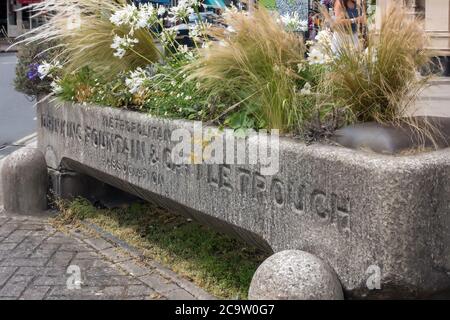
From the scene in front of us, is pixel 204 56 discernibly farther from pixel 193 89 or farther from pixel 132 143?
pixel 132 143

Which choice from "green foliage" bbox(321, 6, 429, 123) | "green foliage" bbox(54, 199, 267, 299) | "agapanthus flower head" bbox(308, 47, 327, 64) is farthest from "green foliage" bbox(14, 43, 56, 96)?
"green foliage" bbox(321, 6, 429, 123)

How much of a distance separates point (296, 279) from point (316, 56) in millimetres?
1268

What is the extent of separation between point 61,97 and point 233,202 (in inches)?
99.9

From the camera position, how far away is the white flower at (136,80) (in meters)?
4.87

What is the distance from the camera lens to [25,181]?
608 centimetres

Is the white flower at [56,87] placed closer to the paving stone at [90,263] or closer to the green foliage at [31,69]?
the green foliage at [31,69]

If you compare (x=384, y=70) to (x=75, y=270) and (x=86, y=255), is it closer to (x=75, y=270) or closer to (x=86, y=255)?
(x=75, y=270)

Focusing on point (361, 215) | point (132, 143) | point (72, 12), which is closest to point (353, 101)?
point (361, 215)

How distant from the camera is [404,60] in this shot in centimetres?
346

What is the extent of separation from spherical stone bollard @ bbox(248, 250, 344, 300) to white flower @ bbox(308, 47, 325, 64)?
1.07 metres

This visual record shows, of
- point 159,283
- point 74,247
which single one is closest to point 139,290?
point 159,283

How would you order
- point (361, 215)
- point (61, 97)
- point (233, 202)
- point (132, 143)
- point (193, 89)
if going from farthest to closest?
1. point (61, 97)
2. point (132, 143)
3. point (193, 89)
4. point (233, 202)
5. point (361, 215)

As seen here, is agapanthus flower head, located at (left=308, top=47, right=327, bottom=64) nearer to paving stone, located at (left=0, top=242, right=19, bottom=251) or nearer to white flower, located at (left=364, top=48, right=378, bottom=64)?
white flower, located at (left=364, top=48, right=378, bottom=64)
